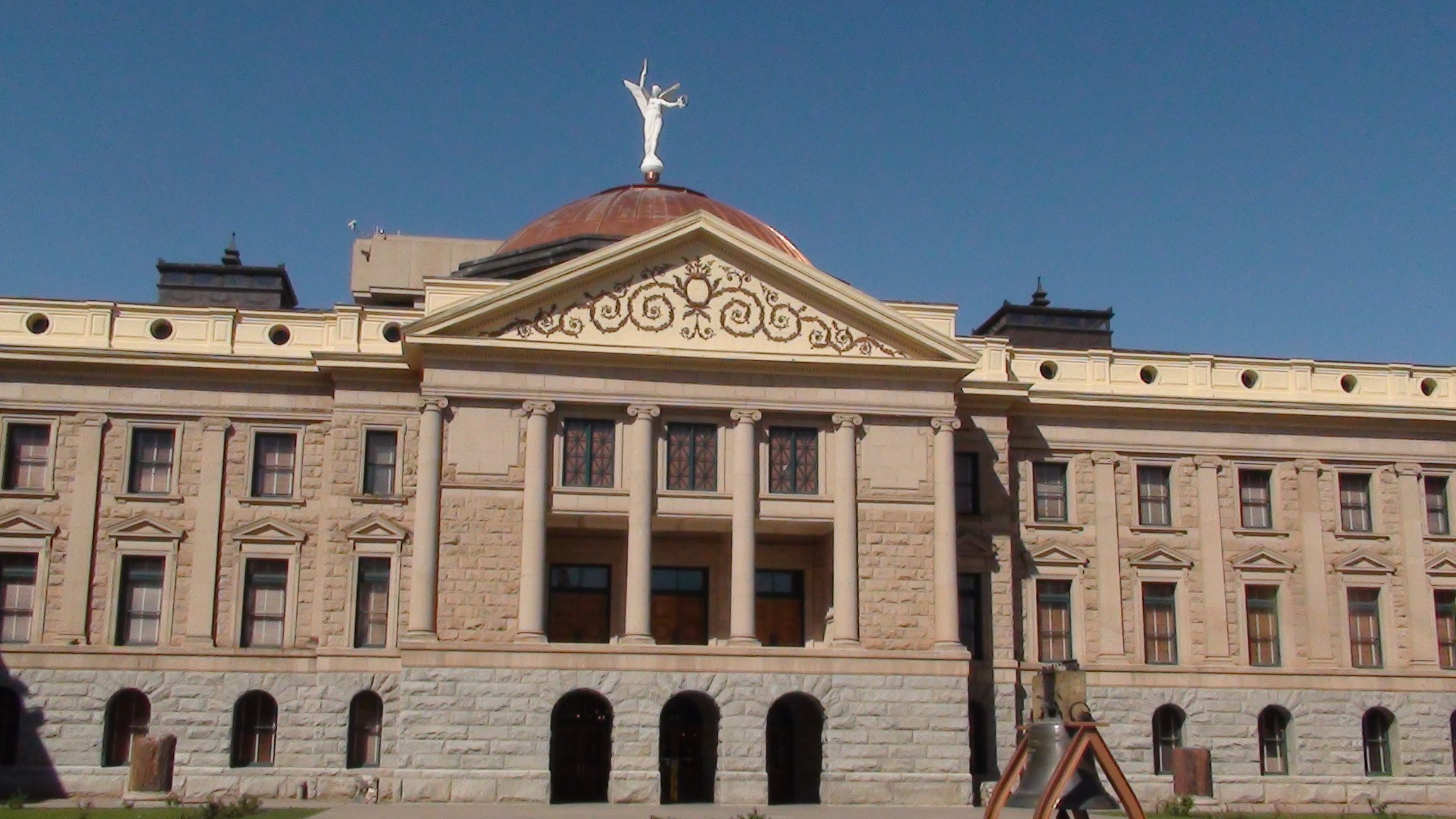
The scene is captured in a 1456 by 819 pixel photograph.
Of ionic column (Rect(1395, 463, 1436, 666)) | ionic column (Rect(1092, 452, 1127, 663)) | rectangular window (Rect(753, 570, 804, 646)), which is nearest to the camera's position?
rectangular window (Rect(753, 570, 804, 646))

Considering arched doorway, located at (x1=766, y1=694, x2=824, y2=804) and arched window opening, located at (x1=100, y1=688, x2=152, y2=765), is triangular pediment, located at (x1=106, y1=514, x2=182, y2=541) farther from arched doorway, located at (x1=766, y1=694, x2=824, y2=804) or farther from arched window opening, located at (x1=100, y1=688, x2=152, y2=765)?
arched doorway, located at (x1=766, y1=694, x2=824, y2=804)

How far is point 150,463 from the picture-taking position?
Answer: 39906 mm

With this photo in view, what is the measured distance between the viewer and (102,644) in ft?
126

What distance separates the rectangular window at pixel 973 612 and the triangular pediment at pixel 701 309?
601cm

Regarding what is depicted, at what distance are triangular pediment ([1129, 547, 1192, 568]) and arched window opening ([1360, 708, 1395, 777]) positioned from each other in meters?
6.22

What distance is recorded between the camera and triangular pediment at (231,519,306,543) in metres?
39.5

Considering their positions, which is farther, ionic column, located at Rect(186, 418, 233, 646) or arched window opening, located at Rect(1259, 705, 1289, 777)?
arched window opening, located at Rect(1259, 705, 1289, 777)

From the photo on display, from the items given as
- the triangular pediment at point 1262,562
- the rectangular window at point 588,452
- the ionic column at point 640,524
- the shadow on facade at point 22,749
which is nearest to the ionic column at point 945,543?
the ionic column at point 640,524

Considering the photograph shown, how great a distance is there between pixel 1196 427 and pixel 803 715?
13832 mm

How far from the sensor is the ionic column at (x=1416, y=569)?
142 feet

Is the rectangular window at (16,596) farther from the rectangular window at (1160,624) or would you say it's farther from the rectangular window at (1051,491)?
the rectangular window at (1160,624)

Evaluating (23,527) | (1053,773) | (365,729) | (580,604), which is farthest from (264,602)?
(1053,773)

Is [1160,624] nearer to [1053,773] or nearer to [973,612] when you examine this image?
[973,612]

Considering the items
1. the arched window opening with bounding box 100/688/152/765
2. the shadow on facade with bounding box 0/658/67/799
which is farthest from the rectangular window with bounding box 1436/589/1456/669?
the shadow on facade with bounding box 0/658/67/799
